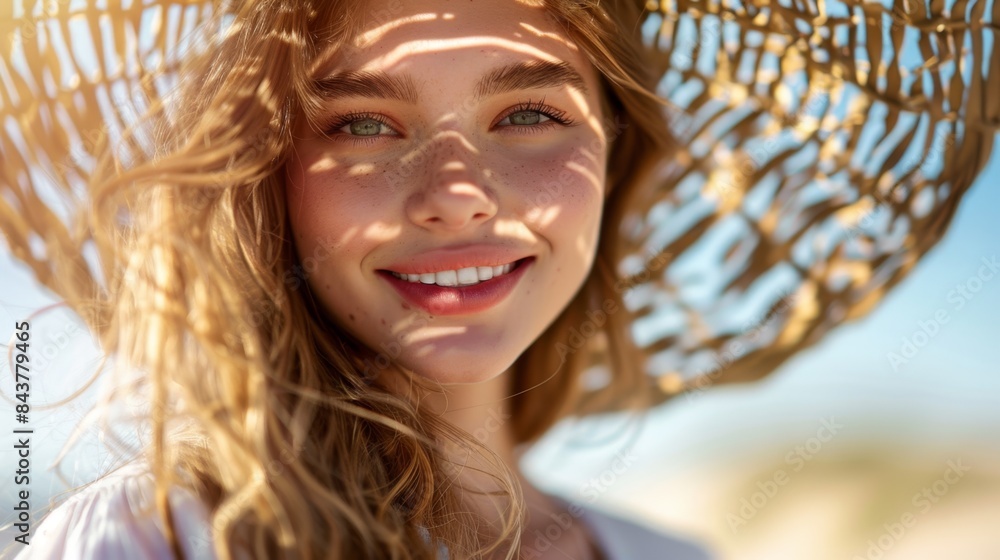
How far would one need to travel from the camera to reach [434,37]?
1.28m

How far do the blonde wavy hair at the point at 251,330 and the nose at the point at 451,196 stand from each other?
0.76 ft

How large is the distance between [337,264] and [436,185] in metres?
0.21

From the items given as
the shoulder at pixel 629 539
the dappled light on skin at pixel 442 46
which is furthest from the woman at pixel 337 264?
the shoulder at pixel 629 539

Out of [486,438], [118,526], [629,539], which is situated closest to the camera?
[118,526]

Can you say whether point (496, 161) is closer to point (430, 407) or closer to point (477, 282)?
point (477, 282)

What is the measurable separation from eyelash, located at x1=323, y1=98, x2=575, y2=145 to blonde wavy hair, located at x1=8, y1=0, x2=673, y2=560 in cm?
6

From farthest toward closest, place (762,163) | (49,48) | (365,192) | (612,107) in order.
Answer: (762,163) < (612,107) < (49,48) < (365,192)

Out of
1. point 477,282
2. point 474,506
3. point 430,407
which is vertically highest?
point 477,282

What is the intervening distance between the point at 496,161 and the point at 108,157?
60 cm

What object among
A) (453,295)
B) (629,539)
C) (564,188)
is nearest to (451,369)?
(453,295)

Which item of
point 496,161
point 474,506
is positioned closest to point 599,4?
point 496,161

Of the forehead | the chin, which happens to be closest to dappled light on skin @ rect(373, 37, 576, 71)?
the forehead

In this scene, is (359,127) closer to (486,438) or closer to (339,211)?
(339,211)

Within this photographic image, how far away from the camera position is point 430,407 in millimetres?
1485
